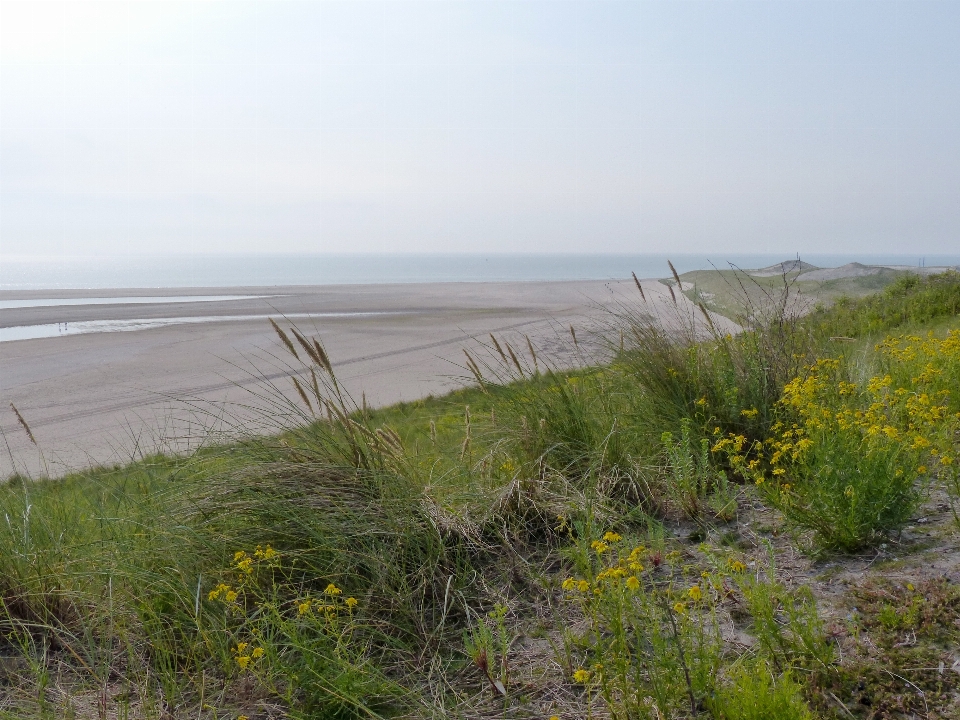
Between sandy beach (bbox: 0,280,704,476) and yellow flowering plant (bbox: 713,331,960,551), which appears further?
sandy beach (bbox: 0,280,704,476)

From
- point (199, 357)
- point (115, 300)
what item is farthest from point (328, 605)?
point (115, 300)

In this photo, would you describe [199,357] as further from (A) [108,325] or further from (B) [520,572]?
(B) [520,572]

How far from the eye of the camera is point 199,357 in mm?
20578

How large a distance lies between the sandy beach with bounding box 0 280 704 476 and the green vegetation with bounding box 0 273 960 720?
0.66 m

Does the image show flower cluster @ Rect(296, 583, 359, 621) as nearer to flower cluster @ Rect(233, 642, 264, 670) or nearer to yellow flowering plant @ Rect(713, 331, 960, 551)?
flower cluster @ Rect(233, 642, 264, 670)

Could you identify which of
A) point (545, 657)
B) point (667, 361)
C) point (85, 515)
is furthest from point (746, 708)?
point (85, 515)

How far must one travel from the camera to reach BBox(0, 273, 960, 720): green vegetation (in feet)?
8.37

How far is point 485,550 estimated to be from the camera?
374 centimetres

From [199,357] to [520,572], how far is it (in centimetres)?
1886

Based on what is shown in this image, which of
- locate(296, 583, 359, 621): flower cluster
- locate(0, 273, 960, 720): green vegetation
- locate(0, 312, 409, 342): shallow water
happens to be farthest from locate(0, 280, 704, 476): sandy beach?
locate(296, 583, 359, 621): flower cluster

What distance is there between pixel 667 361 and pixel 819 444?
1717 millimetres

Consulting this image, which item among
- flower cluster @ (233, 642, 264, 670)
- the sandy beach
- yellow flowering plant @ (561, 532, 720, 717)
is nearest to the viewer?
yellow flowering plant @ (561, 532, 720, 717)

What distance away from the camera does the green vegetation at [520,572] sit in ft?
8.37

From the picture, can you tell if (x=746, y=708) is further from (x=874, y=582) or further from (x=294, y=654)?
(x=294, y=654)
